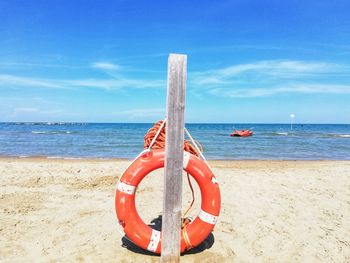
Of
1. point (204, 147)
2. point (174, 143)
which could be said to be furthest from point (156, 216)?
point (204, 147)

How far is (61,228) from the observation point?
3.62 meters

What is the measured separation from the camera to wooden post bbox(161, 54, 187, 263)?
2.59 meters

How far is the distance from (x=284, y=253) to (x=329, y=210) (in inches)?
69.1

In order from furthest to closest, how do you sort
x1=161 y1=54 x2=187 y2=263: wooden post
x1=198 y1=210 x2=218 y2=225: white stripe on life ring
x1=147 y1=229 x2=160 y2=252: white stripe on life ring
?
x1=198 y1=210 x2=218 y2=225: white stripe on life ring < x1=147 y1=229 x2=160 y2=252: white stripe on life ring < x1=161 y1=54 x2=187 y2=263: wooden post

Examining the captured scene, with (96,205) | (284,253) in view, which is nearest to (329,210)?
(284,253)

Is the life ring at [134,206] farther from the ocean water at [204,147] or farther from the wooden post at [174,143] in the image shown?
the ocean water at [204,147]

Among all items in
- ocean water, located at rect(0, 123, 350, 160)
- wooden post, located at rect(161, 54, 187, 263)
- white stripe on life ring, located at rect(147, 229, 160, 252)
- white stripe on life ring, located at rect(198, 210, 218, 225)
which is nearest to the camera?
wooden post, located at rect(161, 54, 187, 263)

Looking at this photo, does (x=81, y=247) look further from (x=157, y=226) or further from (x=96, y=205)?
(x=96, y=205)

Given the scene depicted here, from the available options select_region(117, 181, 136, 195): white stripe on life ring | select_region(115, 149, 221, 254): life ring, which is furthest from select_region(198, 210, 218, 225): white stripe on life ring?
select_region(117, 181, 136, 195): white stripe on life ring

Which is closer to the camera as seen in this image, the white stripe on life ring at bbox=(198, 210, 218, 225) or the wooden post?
the wooden post

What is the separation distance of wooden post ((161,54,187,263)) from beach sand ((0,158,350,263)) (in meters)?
0.54

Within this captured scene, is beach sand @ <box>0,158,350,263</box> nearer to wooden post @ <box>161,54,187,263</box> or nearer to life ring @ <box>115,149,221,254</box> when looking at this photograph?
life ring @ <box>115,149,221,254</box>

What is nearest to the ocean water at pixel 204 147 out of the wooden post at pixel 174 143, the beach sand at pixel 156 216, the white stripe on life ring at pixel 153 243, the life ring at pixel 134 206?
the beach sand at pixel 156 216

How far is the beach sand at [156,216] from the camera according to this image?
10.1 feet
